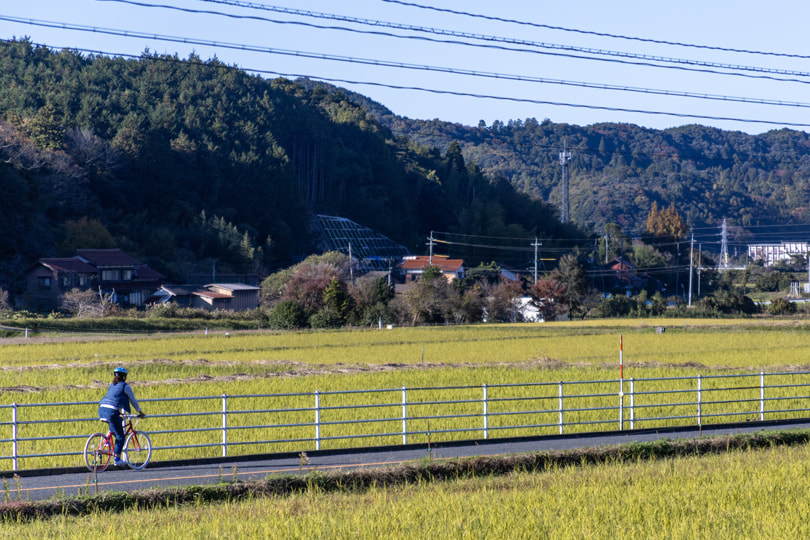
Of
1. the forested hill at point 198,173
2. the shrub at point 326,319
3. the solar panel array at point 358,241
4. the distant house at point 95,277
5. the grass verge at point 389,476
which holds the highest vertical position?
the forested hill at point 198,173

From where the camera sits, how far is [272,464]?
14.4 m

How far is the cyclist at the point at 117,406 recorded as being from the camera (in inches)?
521

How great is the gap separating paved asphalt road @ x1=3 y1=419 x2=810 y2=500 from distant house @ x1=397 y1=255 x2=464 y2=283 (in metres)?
78.1

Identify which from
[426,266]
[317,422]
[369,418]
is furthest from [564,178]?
[317,422]

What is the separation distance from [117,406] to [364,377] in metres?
14.6

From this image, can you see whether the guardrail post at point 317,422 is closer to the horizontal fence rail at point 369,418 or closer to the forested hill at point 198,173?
the horizontal fence rail at point 369,418

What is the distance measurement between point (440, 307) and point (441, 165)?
85246 mm

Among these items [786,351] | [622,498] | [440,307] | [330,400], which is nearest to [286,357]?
[330,400]

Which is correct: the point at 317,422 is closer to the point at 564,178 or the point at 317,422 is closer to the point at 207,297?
the point at 207,297

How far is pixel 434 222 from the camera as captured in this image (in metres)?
133

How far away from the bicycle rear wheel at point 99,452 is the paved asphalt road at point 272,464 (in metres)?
0.19

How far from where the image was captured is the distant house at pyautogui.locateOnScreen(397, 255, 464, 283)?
96562 mm

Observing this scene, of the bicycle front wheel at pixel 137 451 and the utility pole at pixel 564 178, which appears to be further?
the utility pole at pixel 564 178

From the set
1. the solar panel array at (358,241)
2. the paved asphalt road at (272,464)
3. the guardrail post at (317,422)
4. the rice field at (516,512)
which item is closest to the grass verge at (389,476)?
the rice field at (516,512)
